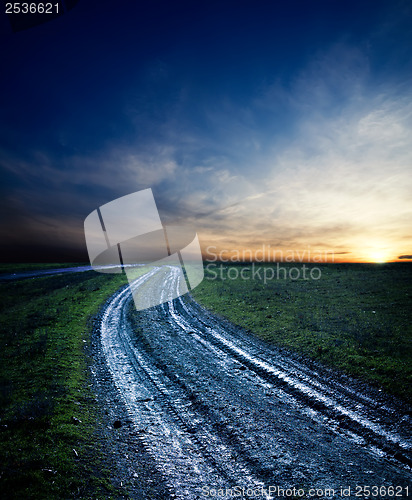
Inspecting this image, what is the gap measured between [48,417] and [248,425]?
442cm

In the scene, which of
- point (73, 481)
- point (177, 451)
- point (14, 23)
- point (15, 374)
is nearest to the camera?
point (73, 481)

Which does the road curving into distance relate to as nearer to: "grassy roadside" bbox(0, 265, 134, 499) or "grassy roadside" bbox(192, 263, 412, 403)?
"grassy roadside" bbox(0, 265, 134, 499)

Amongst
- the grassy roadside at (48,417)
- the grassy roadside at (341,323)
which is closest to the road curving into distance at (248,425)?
the grassy roadside at (48,417)

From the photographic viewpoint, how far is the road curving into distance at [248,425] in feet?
12.4

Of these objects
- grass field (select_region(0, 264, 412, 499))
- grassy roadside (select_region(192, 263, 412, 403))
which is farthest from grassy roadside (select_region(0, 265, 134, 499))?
grassy roadside (select_region(192, 263, 412, 403))

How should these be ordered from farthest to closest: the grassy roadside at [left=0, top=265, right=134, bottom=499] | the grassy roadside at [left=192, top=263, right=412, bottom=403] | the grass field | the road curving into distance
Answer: the grassy roadside at [left=192, top=263, right=412, bottom=403] < the grass field < the road curving into distance < the grassy roadside at [left=0, top=265, right=134, bottom=499]

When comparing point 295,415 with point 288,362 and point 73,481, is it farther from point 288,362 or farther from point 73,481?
point 73,481

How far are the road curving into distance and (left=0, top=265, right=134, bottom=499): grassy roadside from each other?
0.58 meters

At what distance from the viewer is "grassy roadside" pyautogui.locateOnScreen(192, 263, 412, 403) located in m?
7.33

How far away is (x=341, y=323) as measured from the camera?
37.6ft

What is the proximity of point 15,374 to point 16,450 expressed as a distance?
400cm

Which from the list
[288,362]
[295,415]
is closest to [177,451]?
[295,415]

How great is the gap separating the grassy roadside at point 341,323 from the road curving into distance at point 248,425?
0.91 m

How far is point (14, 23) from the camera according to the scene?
1694cm
